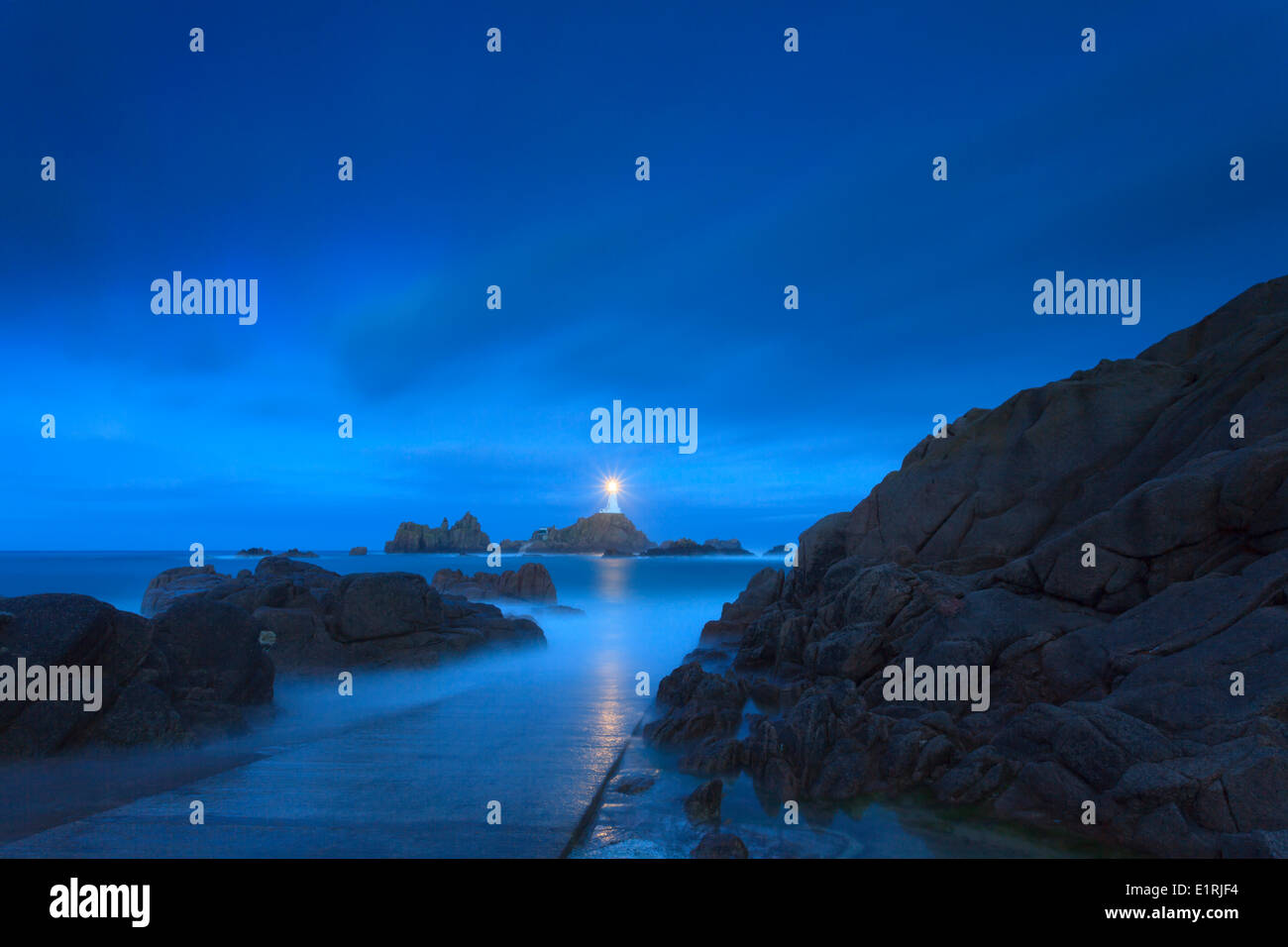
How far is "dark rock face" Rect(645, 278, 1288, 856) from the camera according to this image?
10078mm

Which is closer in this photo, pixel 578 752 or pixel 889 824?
pixel 889 824

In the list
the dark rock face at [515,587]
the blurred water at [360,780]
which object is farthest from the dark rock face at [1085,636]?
the dark rock face at [515,587]

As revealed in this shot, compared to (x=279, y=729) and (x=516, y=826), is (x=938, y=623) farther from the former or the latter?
(x=279, y=729)

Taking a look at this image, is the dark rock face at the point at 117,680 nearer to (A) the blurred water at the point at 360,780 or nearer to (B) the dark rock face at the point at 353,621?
(A) the blurred water at the point at 360,780

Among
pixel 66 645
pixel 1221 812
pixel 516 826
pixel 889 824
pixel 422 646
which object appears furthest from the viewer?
pixel 422 646

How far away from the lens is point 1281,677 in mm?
10633

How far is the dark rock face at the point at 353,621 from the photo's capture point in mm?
24422

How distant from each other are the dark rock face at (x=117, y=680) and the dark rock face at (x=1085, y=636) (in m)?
11.3

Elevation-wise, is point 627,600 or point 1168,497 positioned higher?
point 1168,497

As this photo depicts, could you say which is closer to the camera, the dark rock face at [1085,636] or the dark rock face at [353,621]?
the dark rock face at [1085,636]

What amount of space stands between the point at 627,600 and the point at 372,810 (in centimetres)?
6522

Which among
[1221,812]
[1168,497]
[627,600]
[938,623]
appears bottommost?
[627,600]

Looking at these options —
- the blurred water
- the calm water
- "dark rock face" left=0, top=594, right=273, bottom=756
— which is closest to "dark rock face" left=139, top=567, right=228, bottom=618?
the blurred water
